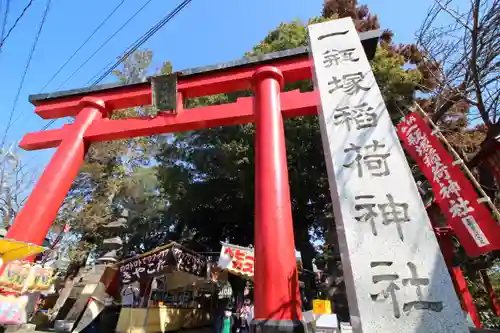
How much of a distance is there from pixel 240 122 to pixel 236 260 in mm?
4076

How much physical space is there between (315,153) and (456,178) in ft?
24.8

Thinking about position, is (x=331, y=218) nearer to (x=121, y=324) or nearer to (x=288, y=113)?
(x=288, y=113)

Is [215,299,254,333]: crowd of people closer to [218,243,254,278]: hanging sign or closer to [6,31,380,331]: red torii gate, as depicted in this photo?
[218,243,254,278]: hanging sign

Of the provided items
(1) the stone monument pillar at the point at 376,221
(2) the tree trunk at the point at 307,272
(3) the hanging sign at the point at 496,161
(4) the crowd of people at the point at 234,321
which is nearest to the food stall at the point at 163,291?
(4) the crowd of people at the point at 234,321

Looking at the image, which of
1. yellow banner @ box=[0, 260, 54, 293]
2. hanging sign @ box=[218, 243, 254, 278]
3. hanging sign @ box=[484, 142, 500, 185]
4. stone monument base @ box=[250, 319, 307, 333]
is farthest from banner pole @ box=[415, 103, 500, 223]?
yellow banner @ box=[0, 260, 54, 293]

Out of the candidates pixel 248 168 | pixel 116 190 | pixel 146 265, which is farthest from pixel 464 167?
pixel 116 190

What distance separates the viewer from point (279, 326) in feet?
11.3

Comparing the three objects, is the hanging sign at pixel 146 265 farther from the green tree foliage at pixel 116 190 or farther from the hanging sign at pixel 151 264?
the green tree foliage at pixel 116 190

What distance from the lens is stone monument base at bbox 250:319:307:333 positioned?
11.2 ft

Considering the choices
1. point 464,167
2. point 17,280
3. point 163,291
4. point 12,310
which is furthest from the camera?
point 163,291

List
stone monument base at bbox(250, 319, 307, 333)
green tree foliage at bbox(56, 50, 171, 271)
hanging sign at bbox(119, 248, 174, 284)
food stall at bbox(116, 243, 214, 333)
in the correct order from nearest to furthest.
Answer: stone monument base at bbox(250, 319, 307, 333) < hanging sign at bbox(119, 248, 174, 284) < food stall at bbox(116, 243, 214, 333) < green tree foliage at bbox(56, 50, 171, 271)

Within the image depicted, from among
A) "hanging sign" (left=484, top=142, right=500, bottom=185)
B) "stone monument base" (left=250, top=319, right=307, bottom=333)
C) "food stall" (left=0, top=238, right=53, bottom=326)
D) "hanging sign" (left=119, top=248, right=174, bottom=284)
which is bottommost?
"stone monument base" (left=250, top=319, right=307, bottom=333)

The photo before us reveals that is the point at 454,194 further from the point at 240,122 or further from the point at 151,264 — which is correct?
the point at 151,264

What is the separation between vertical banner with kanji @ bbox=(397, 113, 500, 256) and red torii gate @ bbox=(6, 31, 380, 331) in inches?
73.6
